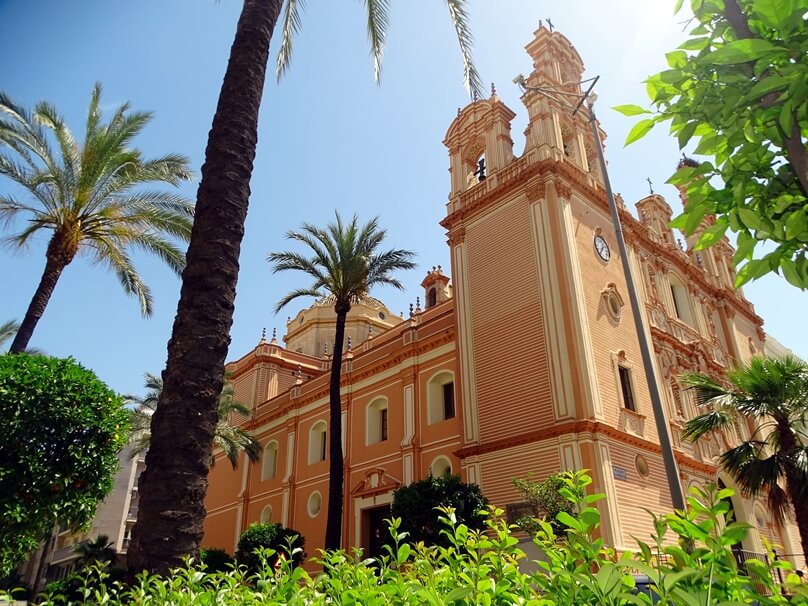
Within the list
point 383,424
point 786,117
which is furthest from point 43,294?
point 786,117

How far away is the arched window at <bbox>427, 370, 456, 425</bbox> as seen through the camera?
23.1 m

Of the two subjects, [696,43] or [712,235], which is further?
[712,235]

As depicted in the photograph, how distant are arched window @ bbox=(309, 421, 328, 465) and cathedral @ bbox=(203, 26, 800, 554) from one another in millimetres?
63

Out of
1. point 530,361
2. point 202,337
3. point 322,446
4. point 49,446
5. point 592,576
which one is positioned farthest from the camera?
point 322,446

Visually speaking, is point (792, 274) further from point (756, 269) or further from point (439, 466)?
point (439, 466)

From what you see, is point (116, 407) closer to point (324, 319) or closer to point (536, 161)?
point (536, 161)

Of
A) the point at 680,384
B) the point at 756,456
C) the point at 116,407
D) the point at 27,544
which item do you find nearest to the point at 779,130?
the point at 116,407

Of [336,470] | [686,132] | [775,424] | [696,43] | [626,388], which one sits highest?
[626,388]

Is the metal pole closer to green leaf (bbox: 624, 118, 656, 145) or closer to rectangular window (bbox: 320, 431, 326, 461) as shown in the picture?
green leaf (bbox: 624, 118, 656, 145)

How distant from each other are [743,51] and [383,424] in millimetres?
24265

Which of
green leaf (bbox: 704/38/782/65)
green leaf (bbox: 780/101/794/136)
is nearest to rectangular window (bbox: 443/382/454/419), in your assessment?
green leaf (bbox: 780/101/794/136)

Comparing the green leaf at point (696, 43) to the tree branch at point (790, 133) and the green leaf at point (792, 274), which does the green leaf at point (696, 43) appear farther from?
the green leaf at point (792, 274)

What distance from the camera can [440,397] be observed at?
23500 mm

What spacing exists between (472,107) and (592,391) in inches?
555
